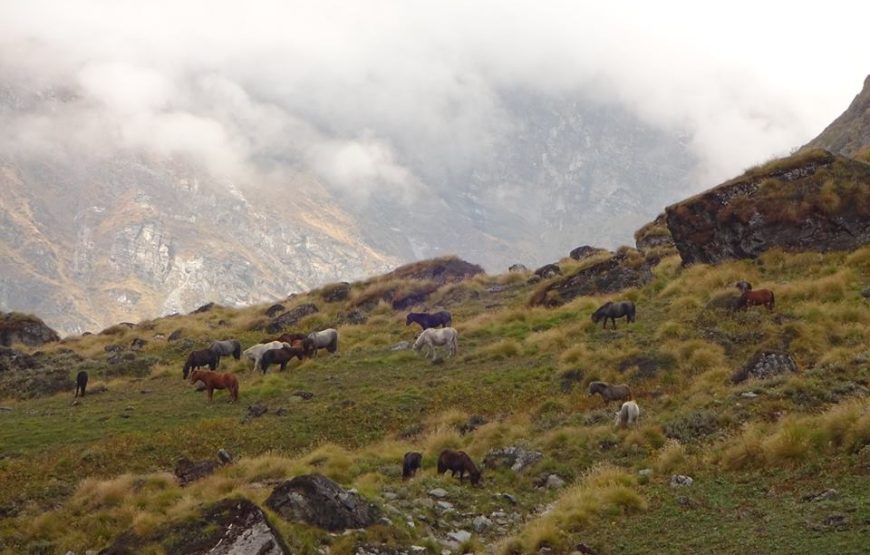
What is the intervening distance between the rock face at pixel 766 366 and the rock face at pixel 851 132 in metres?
41.9

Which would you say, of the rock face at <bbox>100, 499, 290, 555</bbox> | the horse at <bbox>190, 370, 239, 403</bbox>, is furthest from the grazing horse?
the rock face at <bbox>100, 499, 290, 555</bbox>

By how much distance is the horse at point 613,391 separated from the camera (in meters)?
21.9

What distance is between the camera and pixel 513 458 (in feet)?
61.0

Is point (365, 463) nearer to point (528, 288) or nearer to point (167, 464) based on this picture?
point (167, 464)

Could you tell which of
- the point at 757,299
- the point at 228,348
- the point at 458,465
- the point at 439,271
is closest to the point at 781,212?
the point at 757,299

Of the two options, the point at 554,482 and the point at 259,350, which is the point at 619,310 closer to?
the point at 554,482

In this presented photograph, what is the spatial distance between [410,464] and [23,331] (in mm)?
46225

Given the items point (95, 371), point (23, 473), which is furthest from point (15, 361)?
point (23, 473)

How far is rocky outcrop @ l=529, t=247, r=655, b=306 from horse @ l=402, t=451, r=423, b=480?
70.7 feet

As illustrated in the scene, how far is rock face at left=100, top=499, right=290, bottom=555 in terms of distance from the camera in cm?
1170

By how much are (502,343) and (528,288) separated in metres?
17.8

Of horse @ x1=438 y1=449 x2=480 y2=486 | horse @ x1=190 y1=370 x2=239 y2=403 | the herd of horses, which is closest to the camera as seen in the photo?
horse @ x1=438 y1=449 x2=480 y2=486

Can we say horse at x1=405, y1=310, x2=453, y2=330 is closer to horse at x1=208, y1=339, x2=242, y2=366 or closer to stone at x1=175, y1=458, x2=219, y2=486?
horse at x1=208, y1=339, x2=242, y2=366

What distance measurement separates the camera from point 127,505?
648 inches
